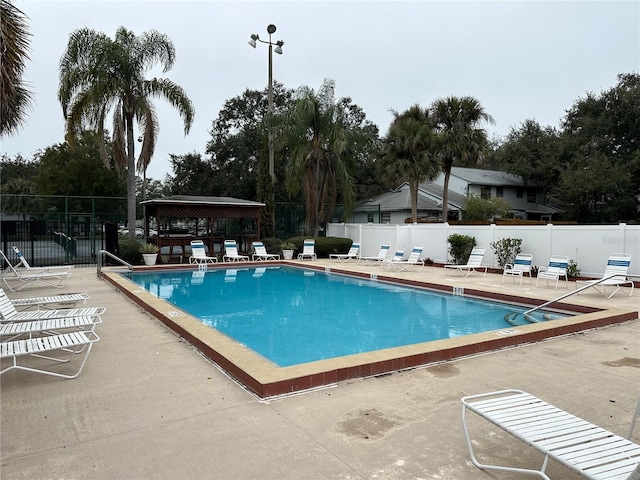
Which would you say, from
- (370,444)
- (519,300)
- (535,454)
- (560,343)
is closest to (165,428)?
(370,444)

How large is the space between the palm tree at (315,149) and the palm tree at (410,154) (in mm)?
2883

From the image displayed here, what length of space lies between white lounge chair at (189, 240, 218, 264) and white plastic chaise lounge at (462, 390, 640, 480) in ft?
51.2

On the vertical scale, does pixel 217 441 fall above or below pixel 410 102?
below

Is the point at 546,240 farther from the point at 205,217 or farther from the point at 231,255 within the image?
the point at 205,217

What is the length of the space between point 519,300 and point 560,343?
3829 mm

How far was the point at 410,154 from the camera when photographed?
77.4 feet

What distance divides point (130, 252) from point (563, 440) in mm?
17259

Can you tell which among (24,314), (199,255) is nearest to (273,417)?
(24,314)

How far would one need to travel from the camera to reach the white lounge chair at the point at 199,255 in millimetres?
17625

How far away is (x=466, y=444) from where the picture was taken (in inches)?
125

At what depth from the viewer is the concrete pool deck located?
2.84m

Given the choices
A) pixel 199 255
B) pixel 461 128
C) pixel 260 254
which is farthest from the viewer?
pixel 461 128

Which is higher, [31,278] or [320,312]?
[31,278]

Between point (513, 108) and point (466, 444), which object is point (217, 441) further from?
point (513, 108)
